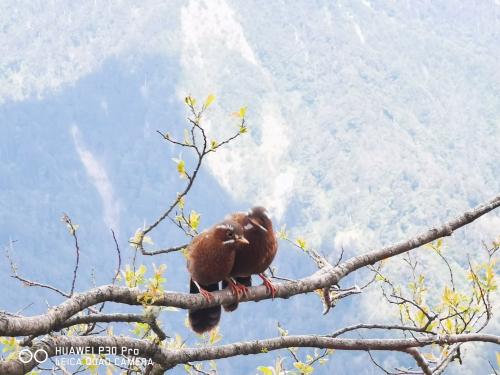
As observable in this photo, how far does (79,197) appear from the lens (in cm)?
13875

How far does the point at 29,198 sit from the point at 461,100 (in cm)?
8463

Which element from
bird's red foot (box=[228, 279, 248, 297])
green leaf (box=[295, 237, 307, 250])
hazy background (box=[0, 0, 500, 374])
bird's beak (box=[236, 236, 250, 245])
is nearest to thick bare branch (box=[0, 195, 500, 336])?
bird's red foot (box=[228, 279, 248, 297])

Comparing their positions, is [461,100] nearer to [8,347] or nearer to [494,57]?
[494,57]

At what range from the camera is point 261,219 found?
459cm

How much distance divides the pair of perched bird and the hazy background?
11500cm

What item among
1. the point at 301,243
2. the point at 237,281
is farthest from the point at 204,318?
the point at 301,243

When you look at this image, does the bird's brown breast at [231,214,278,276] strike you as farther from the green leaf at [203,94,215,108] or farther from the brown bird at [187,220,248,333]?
the green leaf at [203,94,215,108]

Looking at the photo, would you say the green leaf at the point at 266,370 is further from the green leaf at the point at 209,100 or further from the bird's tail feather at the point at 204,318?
the green leaf at the point at 209,100

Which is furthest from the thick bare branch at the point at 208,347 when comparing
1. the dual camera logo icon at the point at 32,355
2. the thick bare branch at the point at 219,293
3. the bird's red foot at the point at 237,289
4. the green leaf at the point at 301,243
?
the green leaf at the point at 301,243

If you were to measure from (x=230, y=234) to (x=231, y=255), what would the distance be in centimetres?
12

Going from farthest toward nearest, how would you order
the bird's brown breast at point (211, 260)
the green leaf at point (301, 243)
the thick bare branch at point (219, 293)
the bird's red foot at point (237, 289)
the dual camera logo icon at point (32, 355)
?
the green leaf at point (301, 243), the bird's brown breast at point (211, 260), the bird's red foot at point (237, 289), the dual camera logo icon at point (32, 355), the thick bare branch at point (219, 293)

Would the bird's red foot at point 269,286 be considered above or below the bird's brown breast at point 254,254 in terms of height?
below

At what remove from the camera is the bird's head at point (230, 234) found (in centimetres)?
430

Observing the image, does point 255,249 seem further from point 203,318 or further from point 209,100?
point 209,100
